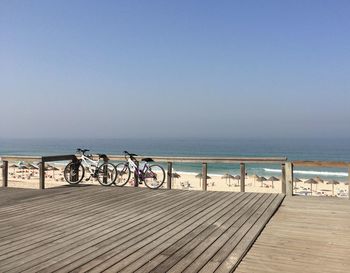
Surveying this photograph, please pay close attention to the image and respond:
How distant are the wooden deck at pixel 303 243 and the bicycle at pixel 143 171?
3.79m

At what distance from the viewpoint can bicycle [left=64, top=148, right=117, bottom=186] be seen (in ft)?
34.1

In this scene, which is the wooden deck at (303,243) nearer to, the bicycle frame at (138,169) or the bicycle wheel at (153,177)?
the bicycle wheel at (153,177)

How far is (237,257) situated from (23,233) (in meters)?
2.74

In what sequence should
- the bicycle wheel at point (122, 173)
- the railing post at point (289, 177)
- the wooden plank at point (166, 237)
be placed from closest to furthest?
the wooden plank at point (166, 237)
the railing post at point (289, 177)
the bicycle wheel at point (122, 173)

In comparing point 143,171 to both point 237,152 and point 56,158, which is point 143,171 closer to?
point 56,158

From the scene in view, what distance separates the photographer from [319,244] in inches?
182

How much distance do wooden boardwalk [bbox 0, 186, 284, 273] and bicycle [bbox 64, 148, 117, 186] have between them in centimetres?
169

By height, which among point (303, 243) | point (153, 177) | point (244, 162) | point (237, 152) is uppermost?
point (244, 162)

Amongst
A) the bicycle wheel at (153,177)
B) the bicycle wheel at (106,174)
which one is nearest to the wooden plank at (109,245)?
the bicycle wheel at (153,177)

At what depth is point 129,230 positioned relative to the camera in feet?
17.1

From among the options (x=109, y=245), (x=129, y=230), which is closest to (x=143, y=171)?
(x=129, y=230)

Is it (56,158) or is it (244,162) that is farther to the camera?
(56,158)

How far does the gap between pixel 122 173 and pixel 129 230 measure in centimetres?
513

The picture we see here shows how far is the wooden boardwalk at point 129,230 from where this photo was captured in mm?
3811
